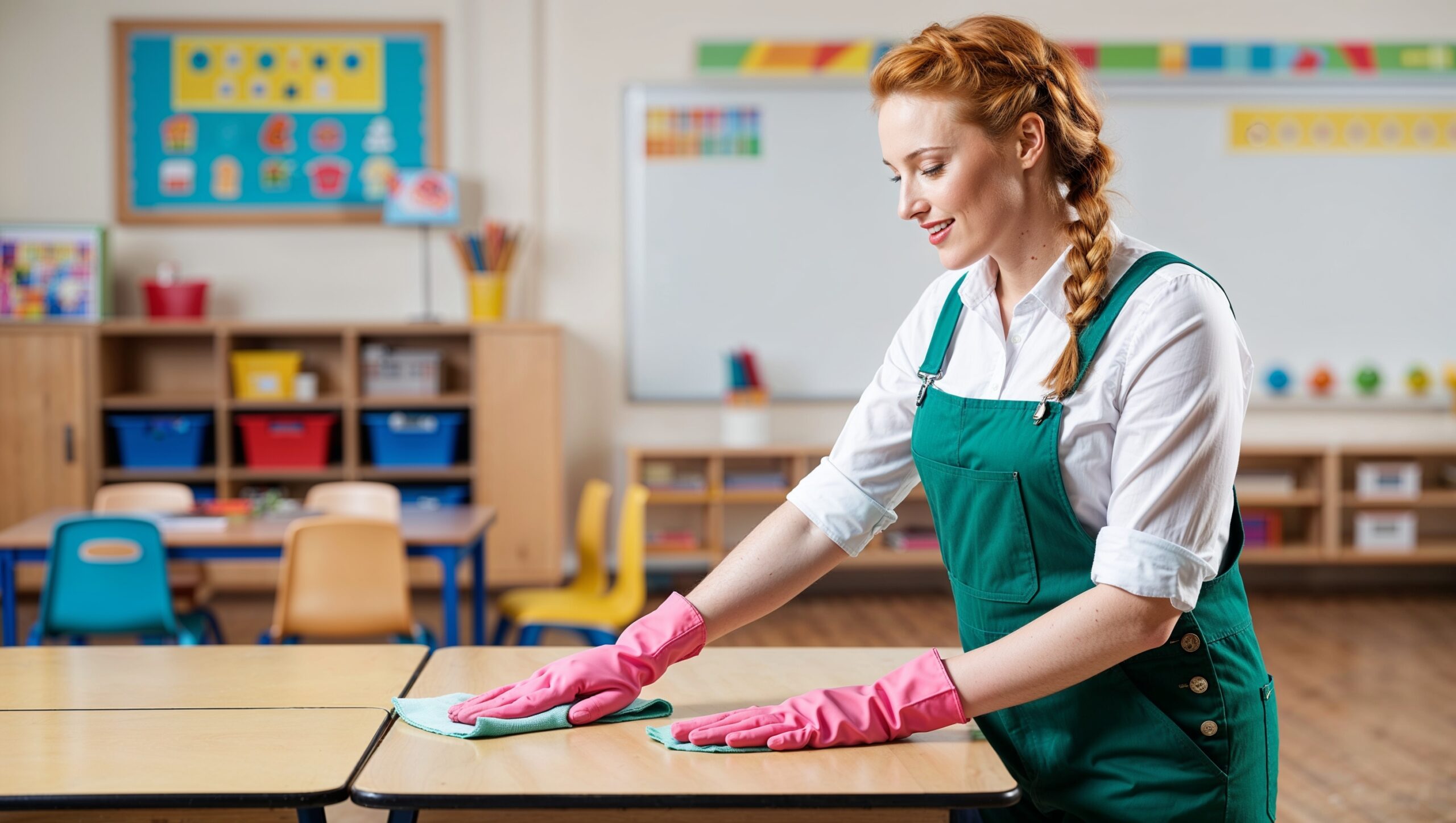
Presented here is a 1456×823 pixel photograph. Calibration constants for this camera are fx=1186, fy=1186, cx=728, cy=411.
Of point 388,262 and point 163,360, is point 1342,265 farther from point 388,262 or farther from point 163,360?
point 163,360

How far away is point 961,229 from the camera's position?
1272 millimetres

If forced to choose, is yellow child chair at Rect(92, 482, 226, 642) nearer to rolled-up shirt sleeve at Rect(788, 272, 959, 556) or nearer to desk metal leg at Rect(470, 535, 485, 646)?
desk metal leg at Rect(470, 535, 485, 646)

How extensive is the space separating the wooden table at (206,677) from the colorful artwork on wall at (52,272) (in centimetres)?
367

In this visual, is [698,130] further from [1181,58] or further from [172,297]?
[172,297]

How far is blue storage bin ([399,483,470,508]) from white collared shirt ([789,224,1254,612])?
3.65 meters

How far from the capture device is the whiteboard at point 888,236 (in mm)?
5074

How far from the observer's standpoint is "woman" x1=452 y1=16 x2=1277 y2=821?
3.76 feet

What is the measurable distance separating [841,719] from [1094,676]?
27 centimetres

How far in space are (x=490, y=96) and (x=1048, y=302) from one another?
416 cm

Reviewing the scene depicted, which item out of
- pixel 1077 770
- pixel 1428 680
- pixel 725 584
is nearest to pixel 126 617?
pixel 725 584

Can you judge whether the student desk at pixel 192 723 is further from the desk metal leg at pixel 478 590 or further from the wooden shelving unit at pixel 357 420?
the wooden shelving unit at pixel 357 420

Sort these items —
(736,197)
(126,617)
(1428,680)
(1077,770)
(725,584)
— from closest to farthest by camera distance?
(1077,770) → (725,584) → (126,617) → (1428,680) → (736,197)

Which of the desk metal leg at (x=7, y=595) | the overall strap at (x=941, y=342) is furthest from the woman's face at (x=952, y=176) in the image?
the desk metal leg at (x=7, y=595)

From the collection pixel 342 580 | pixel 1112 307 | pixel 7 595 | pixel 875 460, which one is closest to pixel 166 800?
pixel 875 460
